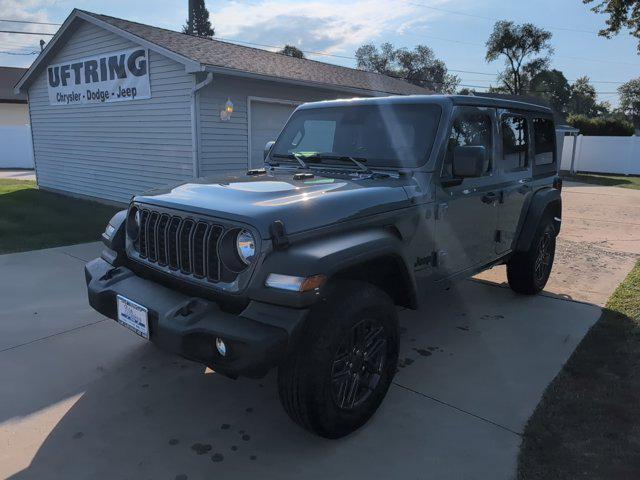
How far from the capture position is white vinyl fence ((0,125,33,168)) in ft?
82.5

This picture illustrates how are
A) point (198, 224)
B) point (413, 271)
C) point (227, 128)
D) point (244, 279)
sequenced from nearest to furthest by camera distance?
point (244, 279)
point (198, 224)
point (413, 271)
point (227, 128)

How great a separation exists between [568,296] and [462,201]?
8.60 feet

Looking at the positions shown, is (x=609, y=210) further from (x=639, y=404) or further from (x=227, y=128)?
(x=639, y=404)

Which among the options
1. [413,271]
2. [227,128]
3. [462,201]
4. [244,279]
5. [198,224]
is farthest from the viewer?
[227,128]

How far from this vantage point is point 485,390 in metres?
3.48

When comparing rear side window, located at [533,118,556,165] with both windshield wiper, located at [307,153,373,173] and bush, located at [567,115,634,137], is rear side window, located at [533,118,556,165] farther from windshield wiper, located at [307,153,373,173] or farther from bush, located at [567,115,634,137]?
A: bush, located at [567,115,634,137]

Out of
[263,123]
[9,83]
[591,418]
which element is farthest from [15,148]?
[591,418]

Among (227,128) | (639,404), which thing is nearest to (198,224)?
(639,404)

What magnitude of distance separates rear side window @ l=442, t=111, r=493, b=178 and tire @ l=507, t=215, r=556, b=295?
135 centimetres

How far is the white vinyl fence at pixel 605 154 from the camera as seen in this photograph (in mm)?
26375

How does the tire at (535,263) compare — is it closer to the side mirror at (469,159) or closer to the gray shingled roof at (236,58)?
the side mirror at (469,159)

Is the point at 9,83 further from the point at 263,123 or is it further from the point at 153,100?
the point at 263,123

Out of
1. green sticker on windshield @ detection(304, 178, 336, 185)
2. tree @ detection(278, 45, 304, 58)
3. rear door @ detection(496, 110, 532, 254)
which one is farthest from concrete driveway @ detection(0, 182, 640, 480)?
tree @ detection(278, 45, 304, 58)

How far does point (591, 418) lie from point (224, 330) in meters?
2.39
